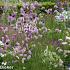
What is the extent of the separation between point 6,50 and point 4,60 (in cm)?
18

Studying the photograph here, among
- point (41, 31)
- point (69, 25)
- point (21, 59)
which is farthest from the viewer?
point (69, 25)

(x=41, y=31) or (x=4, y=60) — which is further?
(x=41, y=31)

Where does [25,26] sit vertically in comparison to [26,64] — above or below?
above

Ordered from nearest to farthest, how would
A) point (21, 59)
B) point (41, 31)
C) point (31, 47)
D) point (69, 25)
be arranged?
point (21, 59)
point (31, 47)
point (41, 31)
point (69, 25)

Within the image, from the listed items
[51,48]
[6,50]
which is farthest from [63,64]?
[6,50]

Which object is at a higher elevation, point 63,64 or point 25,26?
point 25,26

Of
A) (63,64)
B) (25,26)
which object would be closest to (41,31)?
(25,26)

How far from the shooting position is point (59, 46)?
5.59 meters

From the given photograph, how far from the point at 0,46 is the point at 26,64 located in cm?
54

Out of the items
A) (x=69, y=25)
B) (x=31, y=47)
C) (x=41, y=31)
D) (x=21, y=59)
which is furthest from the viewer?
(x=69, y=25)

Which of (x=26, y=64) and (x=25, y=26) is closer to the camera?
A: (x=26, y=64)

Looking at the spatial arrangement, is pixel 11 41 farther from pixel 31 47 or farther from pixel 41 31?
pixel 41 31

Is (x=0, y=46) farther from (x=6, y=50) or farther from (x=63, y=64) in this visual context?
(x=63, y=64)

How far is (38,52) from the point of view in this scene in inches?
210
